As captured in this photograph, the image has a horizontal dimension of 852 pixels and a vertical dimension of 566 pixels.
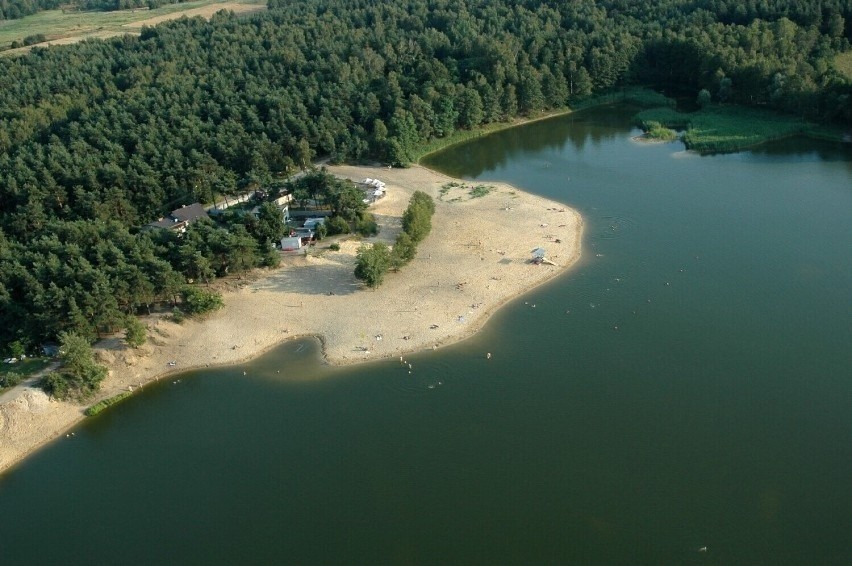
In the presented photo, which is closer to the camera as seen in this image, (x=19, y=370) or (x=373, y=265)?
(x=19, y=370)

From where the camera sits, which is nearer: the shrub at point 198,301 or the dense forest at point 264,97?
the shrub at point 198,301

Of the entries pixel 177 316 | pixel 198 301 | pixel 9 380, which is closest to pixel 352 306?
pixel 198 301

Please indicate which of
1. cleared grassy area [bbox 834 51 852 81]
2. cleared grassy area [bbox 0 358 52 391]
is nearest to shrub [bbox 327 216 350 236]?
cleared grassy area [bbox 0 358 52 391]

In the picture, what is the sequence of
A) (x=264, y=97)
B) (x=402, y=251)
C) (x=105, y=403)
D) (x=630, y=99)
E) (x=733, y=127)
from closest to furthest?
(x=105, y=403), (x=402, y=251), (x=733, y=127), (x=264, y=97), (x=630, y=99)

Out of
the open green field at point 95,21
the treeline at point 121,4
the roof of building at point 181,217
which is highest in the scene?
the treeline at point 121,4

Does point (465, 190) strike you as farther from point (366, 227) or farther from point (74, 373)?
point (74, 373)

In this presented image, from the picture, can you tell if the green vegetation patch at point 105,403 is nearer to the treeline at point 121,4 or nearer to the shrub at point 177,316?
the shrub at point 177,316

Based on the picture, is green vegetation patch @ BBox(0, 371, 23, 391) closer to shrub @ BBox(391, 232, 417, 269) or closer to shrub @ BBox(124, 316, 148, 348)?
shrub @ BBox(124, 316, 148, 348)

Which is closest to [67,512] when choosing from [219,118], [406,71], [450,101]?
[219,118]

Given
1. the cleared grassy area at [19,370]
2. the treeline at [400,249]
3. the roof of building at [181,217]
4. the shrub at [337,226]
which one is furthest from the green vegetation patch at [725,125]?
the cleared grassy area at [19,370]
